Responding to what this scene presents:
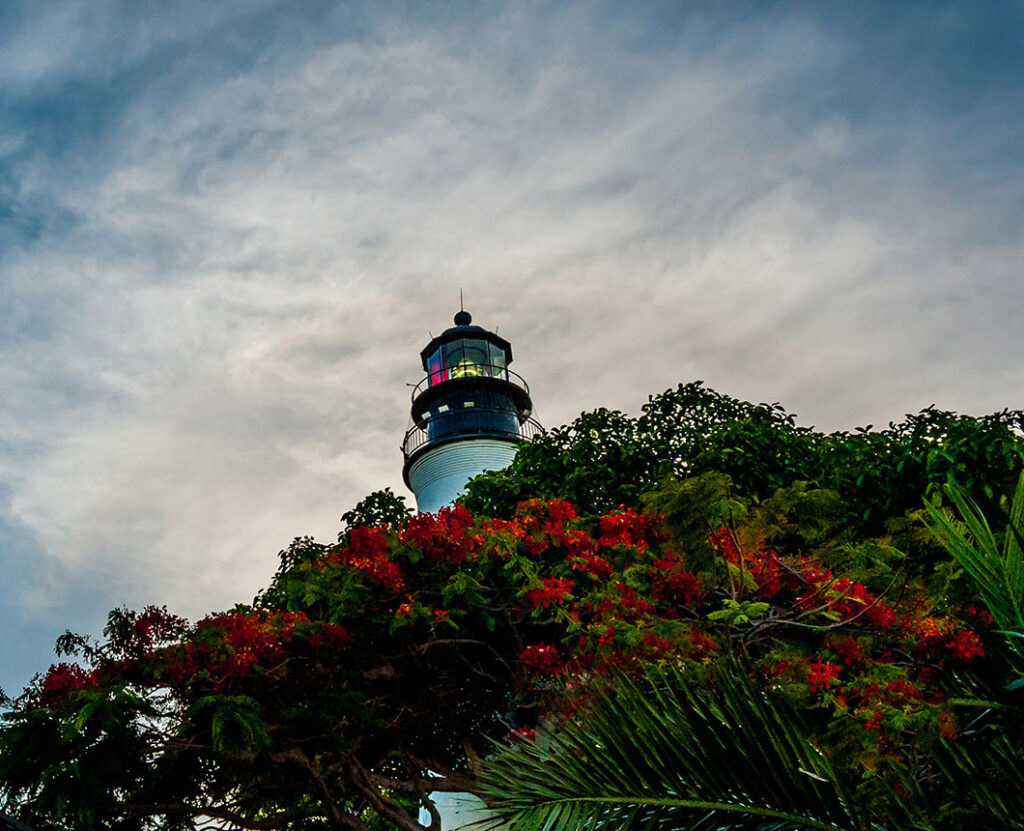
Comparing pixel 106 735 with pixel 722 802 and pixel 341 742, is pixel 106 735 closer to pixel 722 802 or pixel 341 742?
pixel 341 742

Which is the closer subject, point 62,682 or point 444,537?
point 62,682

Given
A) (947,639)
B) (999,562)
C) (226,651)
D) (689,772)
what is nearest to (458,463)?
(226,651)

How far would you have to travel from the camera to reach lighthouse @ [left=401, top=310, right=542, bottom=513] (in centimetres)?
2889

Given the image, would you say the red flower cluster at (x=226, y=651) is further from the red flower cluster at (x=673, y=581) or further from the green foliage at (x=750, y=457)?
the green foliage at (x=750, y=457)

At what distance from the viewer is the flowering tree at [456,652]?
8211mm

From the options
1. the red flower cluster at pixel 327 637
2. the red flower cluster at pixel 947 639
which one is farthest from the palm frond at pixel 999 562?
the red flower cluster at pixel 327 637

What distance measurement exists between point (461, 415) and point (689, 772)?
1009 inches

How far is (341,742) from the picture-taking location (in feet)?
32.9

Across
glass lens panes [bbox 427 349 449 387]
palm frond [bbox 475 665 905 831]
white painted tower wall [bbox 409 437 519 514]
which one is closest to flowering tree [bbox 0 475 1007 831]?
palm frond [bbox 475 665 905 831]

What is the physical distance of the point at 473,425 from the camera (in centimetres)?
2911

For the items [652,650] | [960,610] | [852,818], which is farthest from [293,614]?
[852,818]

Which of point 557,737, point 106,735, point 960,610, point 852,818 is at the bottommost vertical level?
point 852,818

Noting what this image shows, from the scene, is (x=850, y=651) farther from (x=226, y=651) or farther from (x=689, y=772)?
(x=226, y=651)

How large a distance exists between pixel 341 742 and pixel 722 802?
702 centimetres
